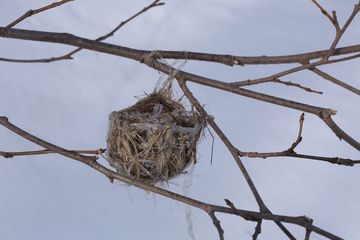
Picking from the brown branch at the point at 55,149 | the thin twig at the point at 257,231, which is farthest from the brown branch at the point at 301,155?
the brown branch at the point at 55,149

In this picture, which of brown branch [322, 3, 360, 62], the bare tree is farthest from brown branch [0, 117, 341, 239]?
brown branch [322, 3, 360, 62]

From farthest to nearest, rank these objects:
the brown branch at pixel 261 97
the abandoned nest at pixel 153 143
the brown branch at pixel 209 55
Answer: the abandoned nest at pixel 153 143
the brown branch at pixel 209 55
the brown branch at pixel 261 97

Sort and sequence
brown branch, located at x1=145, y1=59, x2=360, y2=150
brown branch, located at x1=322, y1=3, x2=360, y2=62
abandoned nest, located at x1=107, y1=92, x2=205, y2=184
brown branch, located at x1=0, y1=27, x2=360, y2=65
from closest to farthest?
1. brown branch, located at x1=145, y1=59, x2=360, y2=150
2. brown branch, located at x1=322, y1=3, x2=360, y2=62
3. brown branch, located at x1=0, y1=27, x2=360, y2=65
4. abandoned nest, located at x1=107, y1=92, x2=205, y2=184

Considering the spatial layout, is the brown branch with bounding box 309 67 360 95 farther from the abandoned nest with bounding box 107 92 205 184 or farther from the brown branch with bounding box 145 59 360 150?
the abandoned nest with bounding box 107 92 205 184

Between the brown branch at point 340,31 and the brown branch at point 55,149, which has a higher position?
the brown branch at point 340,31

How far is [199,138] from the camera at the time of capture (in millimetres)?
2254

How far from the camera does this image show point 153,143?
2.18 meters

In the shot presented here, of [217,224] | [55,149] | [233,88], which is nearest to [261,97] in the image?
[233,88]

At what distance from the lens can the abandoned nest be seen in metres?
2.18

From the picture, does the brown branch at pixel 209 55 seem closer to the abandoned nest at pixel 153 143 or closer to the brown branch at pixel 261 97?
the brown branch at pixel 261 97

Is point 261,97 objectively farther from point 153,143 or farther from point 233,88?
point 153,143

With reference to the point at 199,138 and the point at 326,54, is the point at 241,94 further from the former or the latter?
the point at 199,138

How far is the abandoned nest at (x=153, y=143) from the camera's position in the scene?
2180 mm

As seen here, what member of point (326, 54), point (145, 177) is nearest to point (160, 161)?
point (145, 177)
